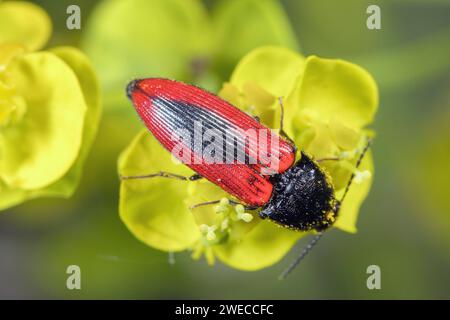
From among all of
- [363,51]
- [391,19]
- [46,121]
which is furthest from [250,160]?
[391,19]

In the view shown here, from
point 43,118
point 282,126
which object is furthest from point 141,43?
point 282,126

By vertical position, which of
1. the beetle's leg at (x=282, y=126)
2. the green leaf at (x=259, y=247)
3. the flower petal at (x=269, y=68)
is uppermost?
the flower petal at (x=269, y=68)

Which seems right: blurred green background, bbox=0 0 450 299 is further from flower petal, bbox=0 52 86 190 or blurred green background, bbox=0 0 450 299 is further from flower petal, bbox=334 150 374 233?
flower petal, bbox=334 150 374 233

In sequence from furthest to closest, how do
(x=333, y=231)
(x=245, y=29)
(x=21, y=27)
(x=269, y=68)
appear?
(x=333, y=231), (x=245, y=29), (x=21, y=27), (x=269, y=68)

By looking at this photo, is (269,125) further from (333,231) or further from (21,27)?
(333,231)

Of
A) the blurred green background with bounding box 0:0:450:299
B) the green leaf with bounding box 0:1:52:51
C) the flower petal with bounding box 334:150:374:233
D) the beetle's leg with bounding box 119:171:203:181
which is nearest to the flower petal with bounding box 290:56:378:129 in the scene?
the flower petal with bounding box 334:150:374:233

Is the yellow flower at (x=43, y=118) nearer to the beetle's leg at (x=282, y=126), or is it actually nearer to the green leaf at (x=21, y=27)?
the green leaf at (x=21, y=27)

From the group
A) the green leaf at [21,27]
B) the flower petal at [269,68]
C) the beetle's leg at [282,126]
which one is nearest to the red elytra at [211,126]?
the beetle's leg at [282,126]
